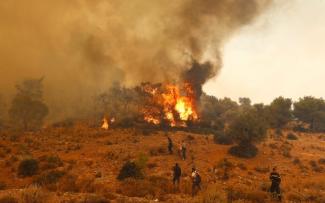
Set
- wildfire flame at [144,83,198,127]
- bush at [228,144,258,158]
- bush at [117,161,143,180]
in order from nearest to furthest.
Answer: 1. bush at [117,161,143,180]
2. bush at [228,144,258,158]
3. wildfire flame at [144,83,198,127]

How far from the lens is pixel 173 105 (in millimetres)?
62000

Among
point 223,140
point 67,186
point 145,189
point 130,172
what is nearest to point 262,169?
point 223,140

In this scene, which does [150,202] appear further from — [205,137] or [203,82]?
[203,82]

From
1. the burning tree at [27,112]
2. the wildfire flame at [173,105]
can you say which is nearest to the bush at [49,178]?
the wildfire flame at [173,105]

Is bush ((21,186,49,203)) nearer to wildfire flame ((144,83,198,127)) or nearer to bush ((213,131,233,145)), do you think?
bush ((213,131,233,145))

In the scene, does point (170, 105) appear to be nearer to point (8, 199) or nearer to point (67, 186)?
point (67, 186)

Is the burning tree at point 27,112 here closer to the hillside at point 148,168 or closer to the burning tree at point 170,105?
the hillside at point 148,168

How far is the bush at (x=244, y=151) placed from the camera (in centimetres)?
4116

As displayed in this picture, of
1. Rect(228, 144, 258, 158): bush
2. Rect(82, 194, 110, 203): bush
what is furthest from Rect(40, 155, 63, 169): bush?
Rect(228, 144, 258, 158): bush

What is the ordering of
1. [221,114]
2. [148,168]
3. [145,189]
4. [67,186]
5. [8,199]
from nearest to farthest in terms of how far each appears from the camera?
[8,199] → [145,189] → [67,186] → [148,168] → [221,114]

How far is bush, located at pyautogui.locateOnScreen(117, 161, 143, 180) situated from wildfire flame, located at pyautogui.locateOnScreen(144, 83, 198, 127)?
3191 cm

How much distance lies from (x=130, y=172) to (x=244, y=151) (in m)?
18.8

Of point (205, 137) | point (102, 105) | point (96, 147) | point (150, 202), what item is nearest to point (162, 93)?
point (205, 137)

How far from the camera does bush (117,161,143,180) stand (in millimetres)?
27188
